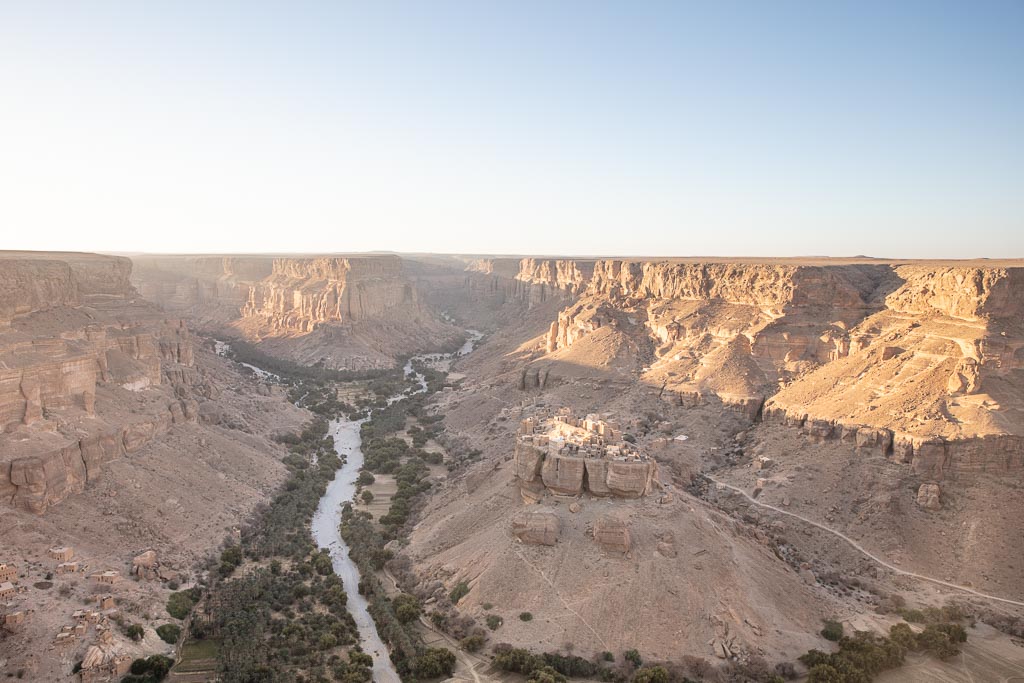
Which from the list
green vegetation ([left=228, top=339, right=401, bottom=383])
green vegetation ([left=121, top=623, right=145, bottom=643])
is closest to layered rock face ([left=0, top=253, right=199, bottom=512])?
green vegetation ([left=121, top=623, right=145, bottom=643])

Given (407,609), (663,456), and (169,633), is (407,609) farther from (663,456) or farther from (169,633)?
(663,456)

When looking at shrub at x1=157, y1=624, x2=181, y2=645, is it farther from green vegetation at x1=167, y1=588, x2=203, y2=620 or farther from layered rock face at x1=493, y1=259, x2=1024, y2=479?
layered rock face at x1=493, y1=259, x2=1024, y2=479

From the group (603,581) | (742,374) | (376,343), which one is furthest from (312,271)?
(603,581)

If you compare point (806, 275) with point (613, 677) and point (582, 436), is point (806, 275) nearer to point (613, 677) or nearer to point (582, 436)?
point (582, 436)

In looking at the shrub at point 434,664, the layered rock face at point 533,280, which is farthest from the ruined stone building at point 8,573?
the layered rock face at point 533,280

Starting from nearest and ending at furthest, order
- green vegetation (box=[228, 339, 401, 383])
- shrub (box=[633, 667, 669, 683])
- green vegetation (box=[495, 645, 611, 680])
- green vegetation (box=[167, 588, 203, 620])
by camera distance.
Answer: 1. shrub (box=[633, 667, 669, 683])
2. green vegetation (box=[495, 645, 611, 680])
3. green vegetation (box=[167, 588, 203, 620])
4. green vegetation (box=[228, 339, 401, 383])

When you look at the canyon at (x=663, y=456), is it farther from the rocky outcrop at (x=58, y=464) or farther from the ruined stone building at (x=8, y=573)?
the ruined stone building at (x=8, y=573)

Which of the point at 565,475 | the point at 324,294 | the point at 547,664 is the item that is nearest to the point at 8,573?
the point at 547,664
